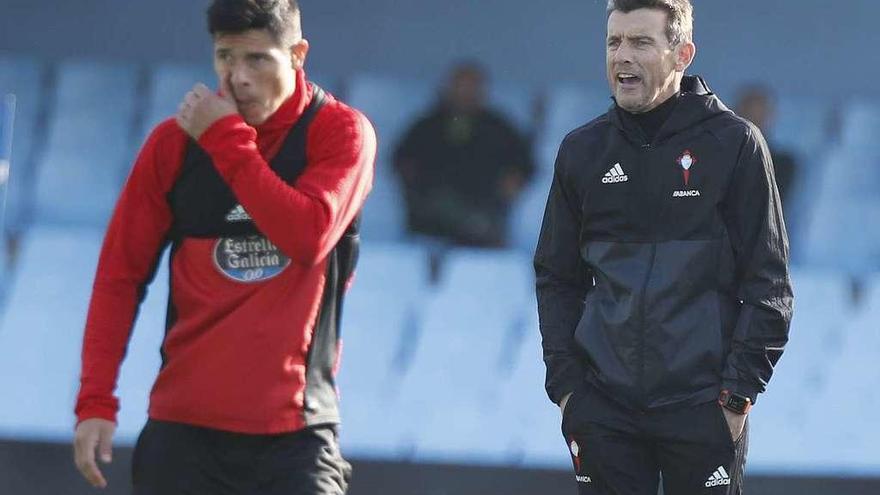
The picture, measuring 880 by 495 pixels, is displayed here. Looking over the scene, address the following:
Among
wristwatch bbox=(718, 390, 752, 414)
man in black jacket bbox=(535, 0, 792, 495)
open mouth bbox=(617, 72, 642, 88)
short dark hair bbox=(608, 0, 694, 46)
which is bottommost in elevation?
wristwatch bbox=(718, 390, 752, 414)

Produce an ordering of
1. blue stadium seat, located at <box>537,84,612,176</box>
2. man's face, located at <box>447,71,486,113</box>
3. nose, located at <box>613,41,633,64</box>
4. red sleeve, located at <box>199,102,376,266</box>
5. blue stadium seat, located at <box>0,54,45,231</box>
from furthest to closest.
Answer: blue stadium seat, located at <box>537,84,612,176</box> → man's face, located at <box>447,71,486,113</box> → blue stadium seat, located at <box>0,54,45,231</box> → nose, located at <box>613,41,633,64</box> → red sleeve, located at <box>199,102,376,266</box>

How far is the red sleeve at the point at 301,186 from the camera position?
123 inches

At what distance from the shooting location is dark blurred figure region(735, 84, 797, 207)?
7070mm

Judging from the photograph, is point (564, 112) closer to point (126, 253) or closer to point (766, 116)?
point (766, 116)

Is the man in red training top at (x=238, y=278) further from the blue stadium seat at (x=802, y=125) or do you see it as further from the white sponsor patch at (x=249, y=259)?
the blue stadium seat at (x=802, y=125)

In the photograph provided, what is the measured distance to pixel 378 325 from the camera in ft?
22.2

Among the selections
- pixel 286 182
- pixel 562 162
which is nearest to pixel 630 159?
pixel 562 162

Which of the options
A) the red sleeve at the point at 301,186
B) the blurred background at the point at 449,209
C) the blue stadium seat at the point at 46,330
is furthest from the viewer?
the blurred background at the point at 449,209

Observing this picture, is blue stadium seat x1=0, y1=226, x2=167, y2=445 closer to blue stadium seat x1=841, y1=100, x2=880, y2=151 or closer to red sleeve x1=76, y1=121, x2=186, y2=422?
blue stadium seat x1=841, y1=100, x2=880, y2=151

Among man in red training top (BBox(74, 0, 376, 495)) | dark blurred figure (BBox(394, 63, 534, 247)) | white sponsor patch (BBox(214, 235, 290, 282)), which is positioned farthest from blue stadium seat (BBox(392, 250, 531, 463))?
white sponsor patch (BBox(214, 235, 290, 282))

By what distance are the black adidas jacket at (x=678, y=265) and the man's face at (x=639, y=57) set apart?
0.22ft

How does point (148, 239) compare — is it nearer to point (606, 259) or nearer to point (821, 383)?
point (606, 259)

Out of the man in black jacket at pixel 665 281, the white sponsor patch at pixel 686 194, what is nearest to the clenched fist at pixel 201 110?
the man in black jacket at pixel 665 281

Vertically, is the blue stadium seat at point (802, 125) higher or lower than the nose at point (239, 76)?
higher
